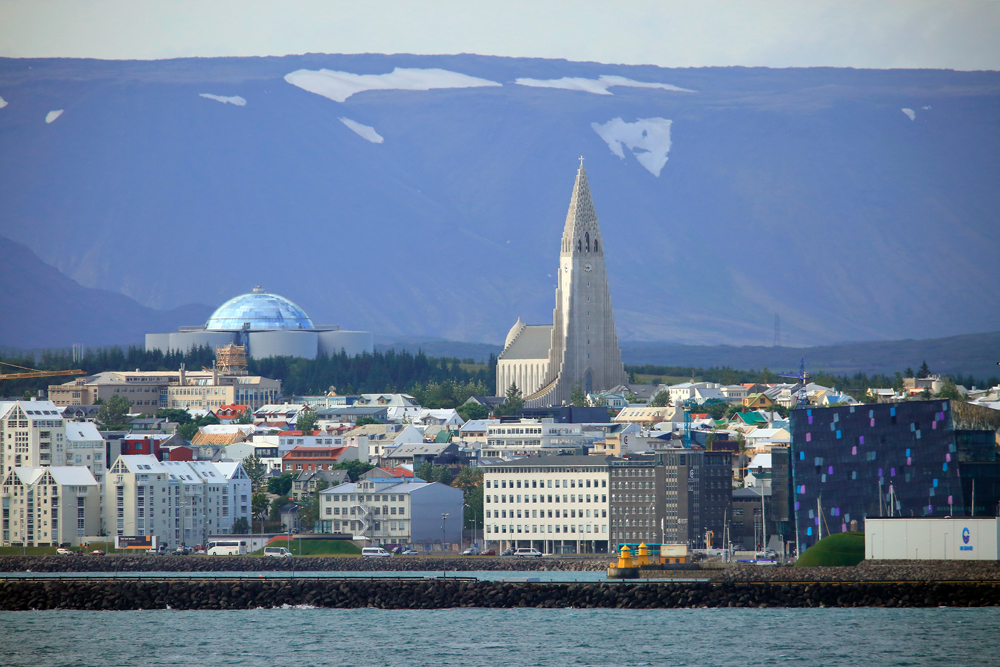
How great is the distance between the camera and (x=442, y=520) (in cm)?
11300

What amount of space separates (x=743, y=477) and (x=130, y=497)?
141ft

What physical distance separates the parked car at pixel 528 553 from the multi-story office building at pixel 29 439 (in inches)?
1226

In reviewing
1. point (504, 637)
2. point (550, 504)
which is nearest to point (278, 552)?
point (550, 504)

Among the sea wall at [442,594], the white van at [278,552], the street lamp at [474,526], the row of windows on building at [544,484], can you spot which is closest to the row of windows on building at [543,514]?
the row of windows on building at [544,484]

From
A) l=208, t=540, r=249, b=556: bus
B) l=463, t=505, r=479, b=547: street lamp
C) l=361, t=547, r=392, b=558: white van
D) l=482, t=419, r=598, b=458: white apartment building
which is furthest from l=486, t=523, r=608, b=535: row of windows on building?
l=482, t=419, r=598, b=458: white apartment building

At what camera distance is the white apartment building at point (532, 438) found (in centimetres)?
14000

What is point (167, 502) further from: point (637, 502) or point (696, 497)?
point (696, 497)

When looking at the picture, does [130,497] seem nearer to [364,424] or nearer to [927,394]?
[364,424]

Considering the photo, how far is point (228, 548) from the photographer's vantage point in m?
107

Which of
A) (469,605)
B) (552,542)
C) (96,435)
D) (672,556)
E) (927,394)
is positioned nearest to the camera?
(469,605)

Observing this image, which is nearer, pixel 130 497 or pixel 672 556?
pixel 672 556

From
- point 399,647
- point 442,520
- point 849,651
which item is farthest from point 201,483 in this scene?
point 849,651

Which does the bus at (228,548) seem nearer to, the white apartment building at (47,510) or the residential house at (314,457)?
the white apartment building at (47,510)

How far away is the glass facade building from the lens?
94500 mm
